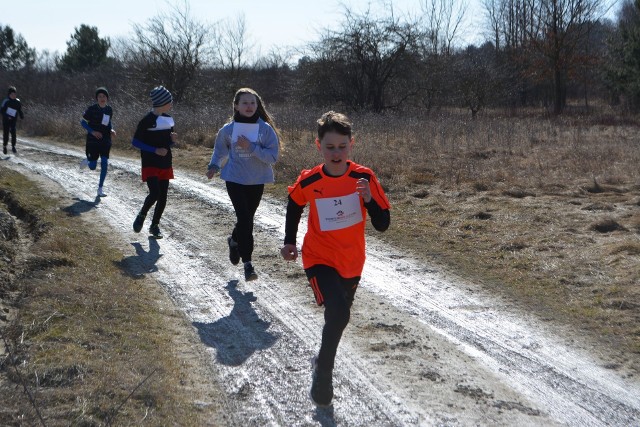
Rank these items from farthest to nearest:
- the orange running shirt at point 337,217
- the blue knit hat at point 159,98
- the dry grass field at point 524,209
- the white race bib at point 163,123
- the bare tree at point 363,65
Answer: the bare tree at point 363,65, the white race bib at point 163,123, the blue knit hat at point 159,98, the dry grass field at point 524,209, the orange running shirt at point 337,217

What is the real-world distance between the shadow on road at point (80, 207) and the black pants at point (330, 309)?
21.7 feet

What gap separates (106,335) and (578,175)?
9.82 metres

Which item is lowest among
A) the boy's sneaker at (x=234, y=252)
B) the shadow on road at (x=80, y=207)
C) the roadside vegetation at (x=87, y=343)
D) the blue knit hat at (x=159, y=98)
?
the roadside vegetation at (x=87, y=343)

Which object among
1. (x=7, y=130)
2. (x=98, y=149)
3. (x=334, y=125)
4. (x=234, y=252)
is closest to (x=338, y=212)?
(x=334, y=125)

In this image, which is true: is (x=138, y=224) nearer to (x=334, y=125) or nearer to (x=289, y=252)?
(x=289, y=252)

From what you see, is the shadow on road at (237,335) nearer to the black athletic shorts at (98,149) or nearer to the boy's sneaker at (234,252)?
the boy's sneaker at (234,252)

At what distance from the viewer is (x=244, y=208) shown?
664 centimetres

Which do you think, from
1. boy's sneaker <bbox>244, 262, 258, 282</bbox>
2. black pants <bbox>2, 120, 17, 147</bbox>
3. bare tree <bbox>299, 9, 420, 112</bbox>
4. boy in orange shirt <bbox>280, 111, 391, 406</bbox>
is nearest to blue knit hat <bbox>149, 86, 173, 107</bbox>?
boy's sneaker <bbox>244, 262, 258, 282</bbox>

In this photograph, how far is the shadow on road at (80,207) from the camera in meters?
9.89

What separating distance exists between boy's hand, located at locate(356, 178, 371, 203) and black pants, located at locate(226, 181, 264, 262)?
2.79 metres

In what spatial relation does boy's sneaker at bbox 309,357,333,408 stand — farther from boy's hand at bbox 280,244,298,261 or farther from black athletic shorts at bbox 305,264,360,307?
boy's hand at bbox 280,244,298,261

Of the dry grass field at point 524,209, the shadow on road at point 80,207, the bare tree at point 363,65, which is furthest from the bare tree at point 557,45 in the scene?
the shadow on road at point 80,207

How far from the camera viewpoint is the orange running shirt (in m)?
4.16

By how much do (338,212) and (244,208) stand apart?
8.61 ft
